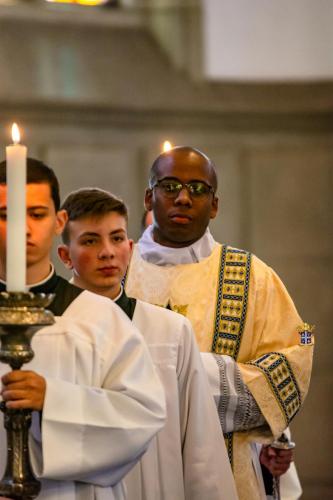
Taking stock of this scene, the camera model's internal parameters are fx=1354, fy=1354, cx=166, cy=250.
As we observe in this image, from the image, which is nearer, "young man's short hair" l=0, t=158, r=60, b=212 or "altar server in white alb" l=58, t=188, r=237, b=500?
"young man's short hair" l=0, t=158, r=60, b=212

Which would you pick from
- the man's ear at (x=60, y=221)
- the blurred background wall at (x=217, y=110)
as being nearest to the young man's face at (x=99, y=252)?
the man's ear at (x=60, y=221)

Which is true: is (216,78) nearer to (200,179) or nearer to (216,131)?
(216,131)

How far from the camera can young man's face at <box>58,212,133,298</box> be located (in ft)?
13.6

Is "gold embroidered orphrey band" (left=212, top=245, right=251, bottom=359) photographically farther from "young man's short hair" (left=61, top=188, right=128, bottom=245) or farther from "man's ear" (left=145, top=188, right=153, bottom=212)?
"young man's short hair" (left=61, top=188, right=128, bottom=245)

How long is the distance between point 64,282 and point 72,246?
730 millimetres

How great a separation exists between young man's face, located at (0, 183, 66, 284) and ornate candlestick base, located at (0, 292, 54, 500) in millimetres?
550

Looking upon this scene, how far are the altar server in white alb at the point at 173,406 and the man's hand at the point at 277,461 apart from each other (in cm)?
99

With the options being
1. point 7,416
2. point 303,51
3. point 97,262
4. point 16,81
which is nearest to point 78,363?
point 7,416

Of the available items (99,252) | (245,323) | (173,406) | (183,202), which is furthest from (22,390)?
(245,323)

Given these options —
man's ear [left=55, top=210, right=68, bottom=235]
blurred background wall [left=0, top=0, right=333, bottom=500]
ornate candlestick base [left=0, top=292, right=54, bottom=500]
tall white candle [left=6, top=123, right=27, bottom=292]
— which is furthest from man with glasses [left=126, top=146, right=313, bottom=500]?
blurred background wall [left=0, top=0, right=333, bottom=500]

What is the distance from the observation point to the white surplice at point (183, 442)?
154 inches

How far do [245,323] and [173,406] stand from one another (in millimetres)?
725

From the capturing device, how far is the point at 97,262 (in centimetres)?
416

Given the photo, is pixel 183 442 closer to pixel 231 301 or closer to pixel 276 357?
pixel 276 357
